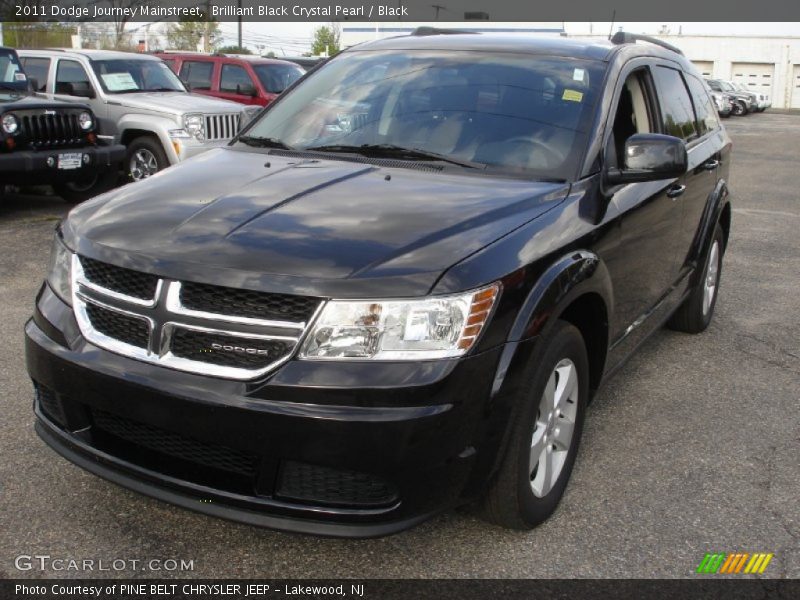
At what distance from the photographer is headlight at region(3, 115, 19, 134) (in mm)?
8773

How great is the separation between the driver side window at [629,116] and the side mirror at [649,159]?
0.11 meters

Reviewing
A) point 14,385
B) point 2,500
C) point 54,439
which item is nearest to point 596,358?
point 54,439

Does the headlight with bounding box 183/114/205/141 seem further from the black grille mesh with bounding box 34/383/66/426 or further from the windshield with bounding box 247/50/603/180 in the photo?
the black grille mesh with bounding box 34/383/66/426

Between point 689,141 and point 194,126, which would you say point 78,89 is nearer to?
point 194,126

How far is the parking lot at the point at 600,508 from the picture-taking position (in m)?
2.98

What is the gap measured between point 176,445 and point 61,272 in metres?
0.82

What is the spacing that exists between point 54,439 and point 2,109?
6.74 meters

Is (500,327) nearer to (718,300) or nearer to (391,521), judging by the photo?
(391,521)

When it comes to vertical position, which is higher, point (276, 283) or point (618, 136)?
point (618, 136)

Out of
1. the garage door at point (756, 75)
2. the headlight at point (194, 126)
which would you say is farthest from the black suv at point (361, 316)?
the garage door at point (756, 75)

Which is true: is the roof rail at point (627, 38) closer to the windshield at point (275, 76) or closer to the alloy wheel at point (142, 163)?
the alloy wheel at point (142, 163)

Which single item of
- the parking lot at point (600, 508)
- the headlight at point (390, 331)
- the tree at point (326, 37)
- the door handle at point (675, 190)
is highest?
the tree at point (326, 37)

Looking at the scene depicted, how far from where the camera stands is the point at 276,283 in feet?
8.38

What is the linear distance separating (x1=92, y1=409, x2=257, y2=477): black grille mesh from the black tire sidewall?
0.86m
